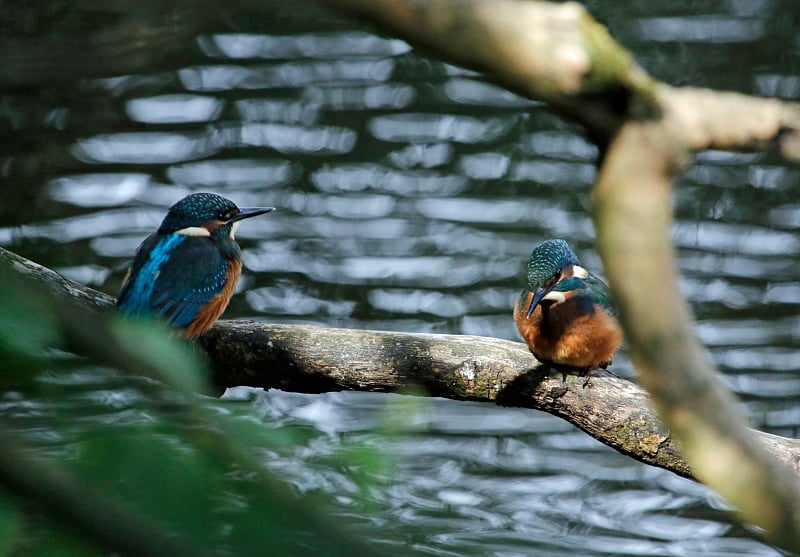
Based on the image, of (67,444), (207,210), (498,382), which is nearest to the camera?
→ (67,444)

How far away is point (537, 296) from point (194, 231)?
1039 millimetres

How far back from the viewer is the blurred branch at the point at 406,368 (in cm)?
247

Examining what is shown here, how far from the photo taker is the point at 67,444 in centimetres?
49

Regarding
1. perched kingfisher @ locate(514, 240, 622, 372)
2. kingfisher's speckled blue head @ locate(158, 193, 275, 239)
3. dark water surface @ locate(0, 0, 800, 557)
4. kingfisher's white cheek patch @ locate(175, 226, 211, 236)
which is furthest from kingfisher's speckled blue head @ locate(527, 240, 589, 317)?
dark water surface @ locate(0, 0, 800, 557)

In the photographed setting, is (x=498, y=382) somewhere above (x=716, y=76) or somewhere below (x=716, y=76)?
below

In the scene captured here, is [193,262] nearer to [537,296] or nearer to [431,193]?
[537,296]

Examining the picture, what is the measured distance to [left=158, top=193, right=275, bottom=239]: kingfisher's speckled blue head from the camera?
3.02 m

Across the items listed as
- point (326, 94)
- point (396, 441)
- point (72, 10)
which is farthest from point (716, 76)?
point (396, 441)

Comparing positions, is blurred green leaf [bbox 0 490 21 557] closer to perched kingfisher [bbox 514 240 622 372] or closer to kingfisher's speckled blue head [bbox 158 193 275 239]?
perched kingfisher [bbox 514 240 622 372]

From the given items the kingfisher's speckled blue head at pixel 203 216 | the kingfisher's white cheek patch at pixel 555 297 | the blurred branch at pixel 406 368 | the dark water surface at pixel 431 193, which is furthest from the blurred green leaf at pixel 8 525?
the dark water surface at pixel 431 193

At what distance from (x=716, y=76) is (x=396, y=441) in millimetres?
4016

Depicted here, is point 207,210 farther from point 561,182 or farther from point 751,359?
point 751,359

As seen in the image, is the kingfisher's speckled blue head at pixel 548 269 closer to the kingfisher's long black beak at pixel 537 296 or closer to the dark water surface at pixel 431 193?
the kingfisher's long black beak at pixel 537 296

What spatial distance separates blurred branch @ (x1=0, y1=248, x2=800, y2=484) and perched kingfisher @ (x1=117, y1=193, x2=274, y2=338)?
0.12 m
